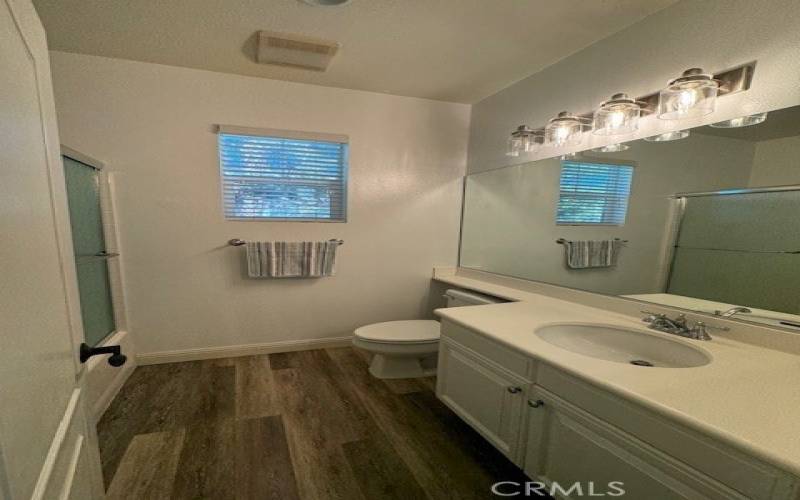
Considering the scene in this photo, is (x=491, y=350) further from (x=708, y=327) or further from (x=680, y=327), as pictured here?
(x=708, y=327)

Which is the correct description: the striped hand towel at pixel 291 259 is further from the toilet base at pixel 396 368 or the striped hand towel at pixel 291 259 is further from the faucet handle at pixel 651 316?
the faucet handle at pixel 651 316

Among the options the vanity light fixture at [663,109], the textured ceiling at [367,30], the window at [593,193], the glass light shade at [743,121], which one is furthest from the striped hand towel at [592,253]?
the textured ceiling at [367,30]

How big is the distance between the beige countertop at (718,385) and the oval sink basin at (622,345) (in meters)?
0.04

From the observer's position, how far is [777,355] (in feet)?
3.59

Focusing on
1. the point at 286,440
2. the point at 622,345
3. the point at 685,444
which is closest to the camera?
the point at 685,444

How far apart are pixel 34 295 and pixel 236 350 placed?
87.8 inches

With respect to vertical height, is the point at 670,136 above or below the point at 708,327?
above

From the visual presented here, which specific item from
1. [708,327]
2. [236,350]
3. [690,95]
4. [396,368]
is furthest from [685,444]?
[236,350]

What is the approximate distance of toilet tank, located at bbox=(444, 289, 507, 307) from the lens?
2.14 meters

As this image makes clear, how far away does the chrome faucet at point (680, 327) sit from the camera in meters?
1.24

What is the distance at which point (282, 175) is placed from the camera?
2463 mm

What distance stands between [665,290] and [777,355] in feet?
1.35

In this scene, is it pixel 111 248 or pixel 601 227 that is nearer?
pixel 601 227

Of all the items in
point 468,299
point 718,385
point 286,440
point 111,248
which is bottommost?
point 286,440
